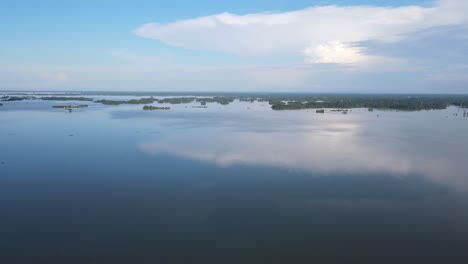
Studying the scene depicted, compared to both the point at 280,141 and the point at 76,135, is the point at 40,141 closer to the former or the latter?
the point at 76,135

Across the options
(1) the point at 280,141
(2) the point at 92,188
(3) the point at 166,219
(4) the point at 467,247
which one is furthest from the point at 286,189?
(1) the point at 280,141

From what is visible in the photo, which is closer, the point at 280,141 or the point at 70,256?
the point at 70,256

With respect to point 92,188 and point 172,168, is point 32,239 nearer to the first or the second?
point 92,188

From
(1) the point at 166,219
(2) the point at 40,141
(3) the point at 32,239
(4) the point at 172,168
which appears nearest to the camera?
(3) the point at 32,239

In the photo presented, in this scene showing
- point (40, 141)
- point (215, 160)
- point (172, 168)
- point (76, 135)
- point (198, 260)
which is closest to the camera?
point (198, 260)

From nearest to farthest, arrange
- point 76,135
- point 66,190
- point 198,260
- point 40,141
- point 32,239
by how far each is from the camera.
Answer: point 198,260, point 32,239, point 66,190, point 40,141, point 76,135

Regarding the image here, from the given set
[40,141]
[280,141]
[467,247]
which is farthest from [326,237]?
[40,141]
